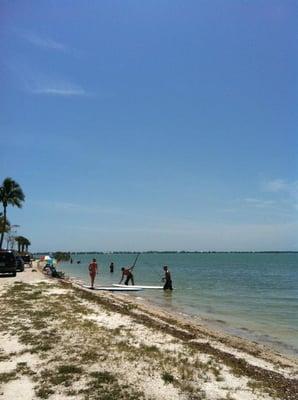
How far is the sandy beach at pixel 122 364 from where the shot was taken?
6.96m

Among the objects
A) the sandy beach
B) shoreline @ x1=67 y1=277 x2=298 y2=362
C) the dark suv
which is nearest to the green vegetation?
the sandy beach

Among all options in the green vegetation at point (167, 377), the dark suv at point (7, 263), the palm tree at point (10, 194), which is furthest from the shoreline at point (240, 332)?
the palm tree at point (10, 194)

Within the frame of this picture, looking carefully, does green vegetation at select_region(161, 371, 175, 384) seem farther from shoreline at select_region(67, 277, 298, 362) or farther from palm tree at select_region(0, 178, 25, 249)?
palm tree at select_region(0, 178, 25, 249)

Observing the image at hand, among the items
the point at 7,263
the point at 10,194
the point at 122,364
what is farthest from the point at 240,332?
the point at 10,194

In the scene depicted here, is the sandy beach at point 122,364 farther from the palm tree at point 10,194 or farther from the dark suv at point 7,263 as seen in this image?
the palm tree at point 10,194

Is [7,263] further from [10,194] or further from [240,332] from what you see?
[10,194]

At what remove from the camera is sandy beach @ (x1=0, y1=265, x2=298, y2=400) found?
6965 mm

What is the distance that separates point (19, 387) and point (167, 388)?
217 centimetres

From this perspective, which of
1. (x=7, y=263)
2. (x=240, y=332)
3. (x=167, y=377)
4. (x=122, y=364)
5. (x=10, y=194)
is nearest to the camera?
(x=167, y=377)

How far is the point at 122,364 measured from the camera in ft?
27.3

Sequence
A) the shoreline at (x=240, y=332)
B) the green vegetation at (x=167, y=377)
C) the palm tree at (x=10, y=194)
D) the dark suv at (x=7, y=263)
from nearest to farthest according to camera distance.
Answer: the green vegetation at (x=167, y=377)
the shoreline at (x=240, y=332)
the dark suv at (x=7, y=263)
the palm tree at (x=10, y=194)

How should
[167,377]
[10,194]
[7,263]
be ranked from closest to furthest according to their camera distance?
[167,377] → [7,263] → [10,194]

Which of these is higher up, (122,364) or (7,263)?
(7,263)

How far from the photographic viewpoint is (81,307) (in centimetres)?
1580
